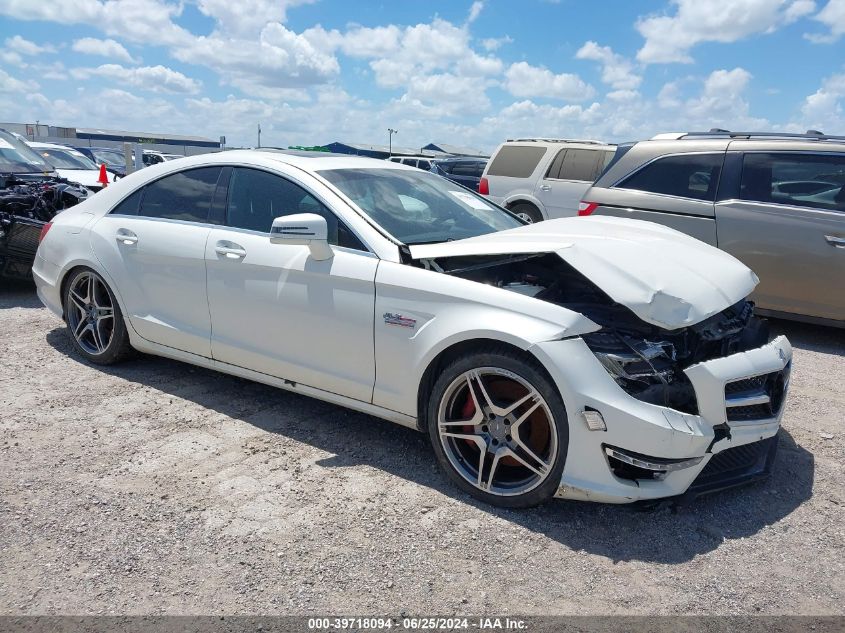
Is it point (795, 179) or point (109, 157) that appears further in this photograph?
point (109, 157)

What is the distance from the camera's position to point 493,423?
314 cm

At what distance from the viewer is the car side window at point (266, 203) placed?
3.72 metres

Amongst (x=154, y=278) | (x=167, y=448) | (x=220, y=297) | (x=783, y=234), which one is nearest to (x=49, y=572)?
(x=167, y=448)

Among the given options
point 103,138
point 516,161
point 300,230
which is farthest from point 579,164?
point 103,138

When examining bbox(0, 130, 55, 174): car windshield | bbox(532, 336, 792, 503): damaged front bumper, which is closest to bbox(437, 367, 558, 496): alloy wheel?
bbox(532, 336, 792, 503): damaged front bumper

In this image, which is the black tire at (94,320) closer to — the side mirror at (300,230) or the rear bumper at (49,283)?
the rear bumper at (49,283)

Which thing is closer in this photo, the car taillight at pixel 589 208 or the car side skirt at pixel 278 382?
the car side skirt at pixel 278 382

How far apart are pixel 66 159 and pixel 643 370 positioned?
48.1 ft

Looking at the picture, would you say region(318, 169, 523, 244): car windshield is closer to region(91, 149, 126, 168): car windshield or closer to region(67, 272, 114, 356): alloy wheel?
region(67, 272, 114, 356): alloy wheel

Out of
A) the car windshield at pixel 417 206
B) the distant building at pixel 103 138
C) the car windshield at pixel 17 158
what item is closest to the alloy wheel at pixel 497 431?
the car windshield at pixel 417 206

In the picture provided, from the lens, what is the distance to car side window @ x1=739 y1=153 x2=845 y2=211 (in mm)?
5832

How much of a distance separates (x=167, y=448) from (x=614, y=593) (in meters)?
2.42

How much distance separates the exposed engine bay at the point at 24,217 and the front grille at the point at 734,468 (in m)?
6.58

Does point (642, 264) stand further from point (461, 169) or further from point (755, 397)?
point (461, 169)
